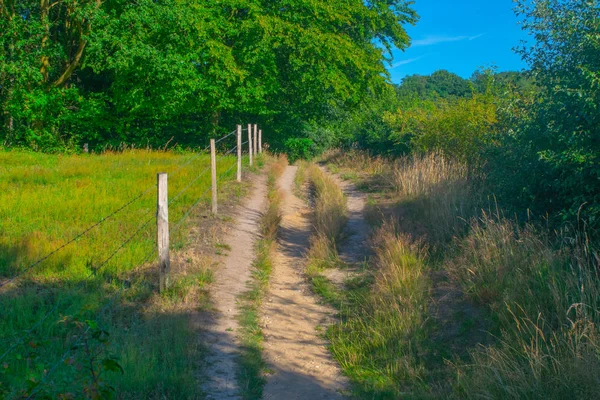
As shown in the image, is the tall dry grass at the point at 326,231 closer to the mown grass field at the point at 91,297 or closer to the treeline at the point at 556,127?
the mown grass field at the point at 91,297

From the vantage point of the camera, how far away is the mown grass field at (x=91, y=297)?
431 centimetres

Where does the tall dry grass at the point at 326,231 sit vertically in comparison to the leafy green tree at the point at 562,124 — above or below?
below

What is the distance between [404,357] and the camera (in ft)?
19.4

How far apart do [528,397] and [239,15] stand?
26.0m

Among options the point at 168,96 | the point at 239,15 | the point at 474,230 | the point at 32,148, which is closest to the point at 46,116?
the point at 32,148

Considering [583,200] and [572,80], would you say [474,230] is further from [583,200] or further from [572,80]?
[572,80]

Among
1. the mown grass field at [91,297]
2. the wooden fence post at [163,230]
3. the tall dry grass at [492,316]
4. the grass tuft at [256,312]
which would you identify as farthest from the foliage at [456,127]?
the wooden fence post at [163,230]

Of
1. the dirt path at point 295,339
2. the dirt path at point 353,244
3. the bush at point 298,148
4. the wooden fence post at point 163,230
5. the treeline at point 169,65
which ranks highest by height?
the treeline at point 169,65

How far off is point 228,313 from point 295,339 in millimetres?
957

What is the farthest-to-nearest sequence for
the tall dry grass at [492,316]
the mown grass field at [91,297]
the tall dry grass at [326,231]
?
the tall dry grass at [326,231] → the tall dry grass at [492,316] → the mown grass field at [91,297]

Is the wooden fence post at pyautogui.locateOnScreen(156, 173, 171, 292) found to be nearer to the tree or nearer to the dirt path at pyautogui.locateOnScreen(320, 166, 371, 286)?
the dirt path at pyautogui.locateOnScreen(320, 166, 371, 286)

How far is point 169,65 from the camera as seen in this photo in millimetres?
23766

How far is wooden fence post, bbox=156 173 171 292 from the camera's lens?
698 cm

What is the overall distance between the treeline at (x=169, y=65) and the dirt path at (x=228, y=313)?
13803 millimetres
